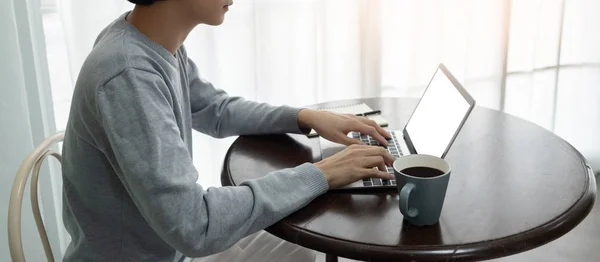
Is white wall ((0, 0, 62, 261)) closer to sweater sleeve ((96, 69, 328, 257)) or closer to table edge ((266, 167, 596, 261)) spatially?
sweater sleeve ((96, 69, 328, 257))

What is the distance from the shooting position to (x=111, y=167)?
3.15ft

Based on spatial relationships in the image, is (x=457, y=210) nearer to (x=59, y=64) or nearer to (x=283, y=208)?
(x=283, y=208)

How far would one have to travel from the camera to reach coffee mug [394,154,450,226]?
856 mm

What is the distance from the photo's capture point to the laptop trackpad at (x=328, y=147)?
1.22 meters

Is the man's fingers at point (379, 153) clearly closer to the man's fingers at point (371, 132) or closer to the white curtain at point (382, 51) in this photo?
the man's fingers at point (371, 132)

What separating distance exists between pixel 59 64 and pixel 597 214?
2136 mm

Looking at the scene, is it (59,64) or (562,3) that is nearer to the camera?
(59,64)

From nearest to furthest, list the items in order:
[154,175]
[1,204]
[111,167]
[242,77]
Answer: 1. [154,175]
2. [111,167]
3. [1,204]
4. [242,77]

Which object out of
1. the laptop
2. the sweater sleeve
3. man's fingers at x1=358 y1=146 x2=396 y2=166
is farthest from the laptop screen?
the sweater sleeve

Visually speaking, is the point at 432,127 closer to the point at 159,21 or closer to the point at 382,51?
the point at 159,21

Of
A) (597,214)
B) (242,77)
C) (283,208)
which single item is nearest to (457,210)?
(283,208)

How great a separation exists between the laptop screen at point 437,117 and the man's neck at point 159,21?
0.52 metres

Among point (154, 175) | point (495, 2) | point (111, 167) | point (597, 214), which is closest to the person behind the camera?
point (154, 175)

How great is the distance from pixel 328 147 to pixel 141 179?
0.51 metres
